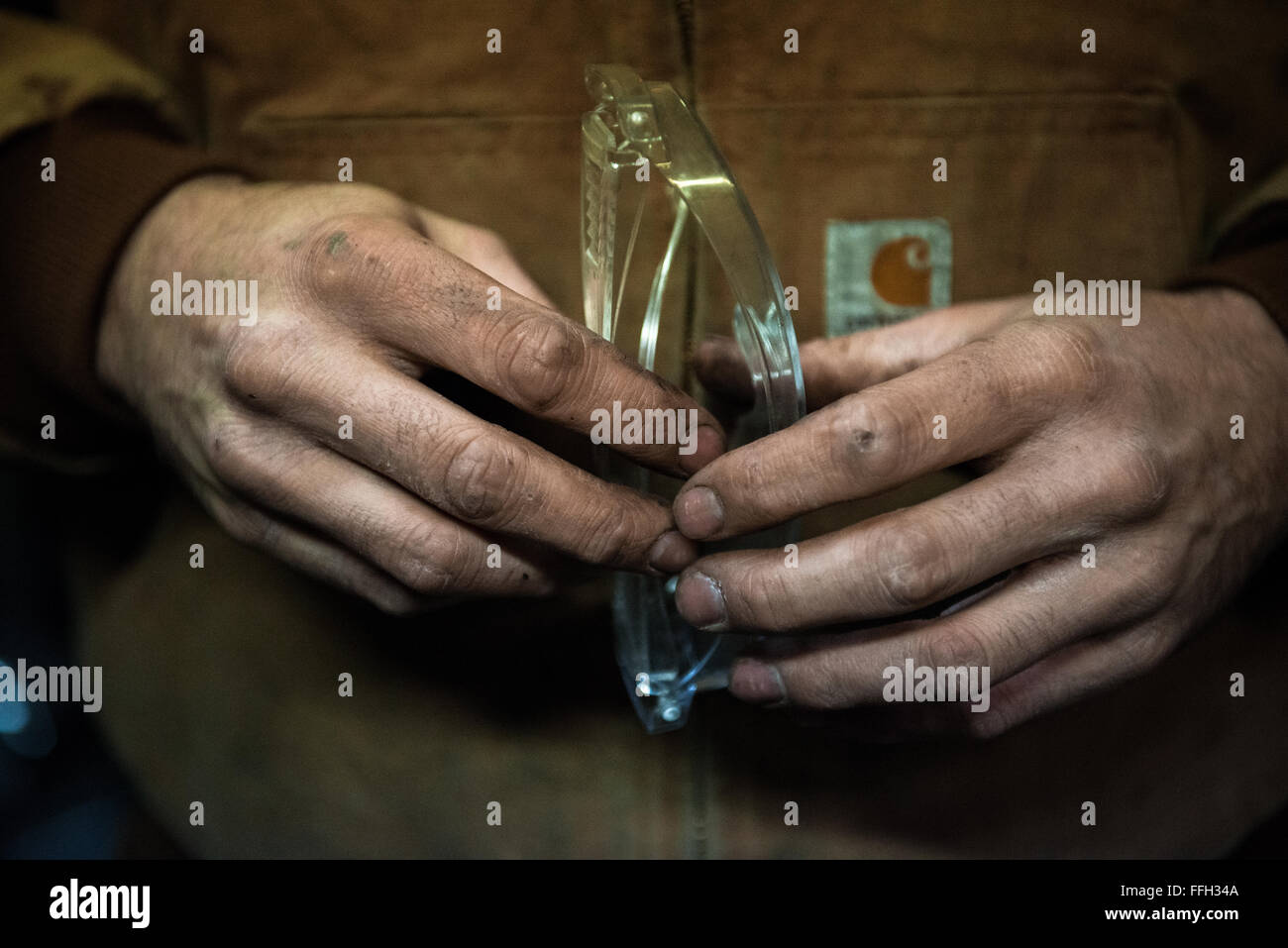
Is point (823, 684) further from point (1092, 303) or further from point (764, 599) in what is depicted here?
Answer: point (1092, 303)

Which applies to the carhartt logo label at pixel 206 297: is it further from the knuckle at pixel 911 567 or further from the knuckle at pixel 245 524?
the knuckle at pixel 911 567

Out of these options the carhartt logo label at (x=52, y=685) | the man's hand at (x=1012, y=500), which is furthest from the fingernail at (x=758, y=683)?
the carhartt logo label at (x=52, y=685)

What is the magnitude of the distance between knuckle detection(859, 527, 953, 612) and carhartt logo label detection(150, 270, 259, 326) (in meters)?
0.32

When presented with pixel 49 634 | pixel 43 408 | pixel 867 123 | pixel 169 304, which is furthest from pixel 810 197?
pixel 49 634

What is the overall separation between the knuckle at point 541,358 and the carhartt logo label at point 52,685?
494 mm

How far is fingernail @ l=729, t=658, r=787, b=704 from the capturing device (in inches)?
19.2

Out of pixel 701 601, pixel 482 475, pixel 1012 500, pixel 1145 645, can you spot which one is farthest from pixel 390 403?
pixel 1145 645

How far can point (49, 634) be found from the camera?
88cm

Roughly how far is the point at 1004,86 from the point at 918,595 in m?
0.35

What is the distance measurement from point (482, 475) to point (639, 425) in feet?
0.24

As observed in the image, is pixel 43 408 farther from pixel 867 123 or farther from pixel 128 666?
pixel 867 123

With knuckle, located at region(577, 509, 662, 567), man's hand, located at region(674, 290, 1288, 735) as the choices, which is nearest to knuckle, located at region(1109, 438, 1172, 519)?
man's hand, located at region(674, 290, 1288, 735)

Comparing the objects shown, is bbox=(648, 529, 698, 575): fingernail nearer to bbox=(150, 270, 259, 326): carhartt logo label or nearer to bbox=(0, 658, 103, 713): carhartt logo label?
bbox=(150, 270, 259, 326): carhartt logo label

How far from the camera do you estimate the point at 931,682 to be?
0.46 meters
